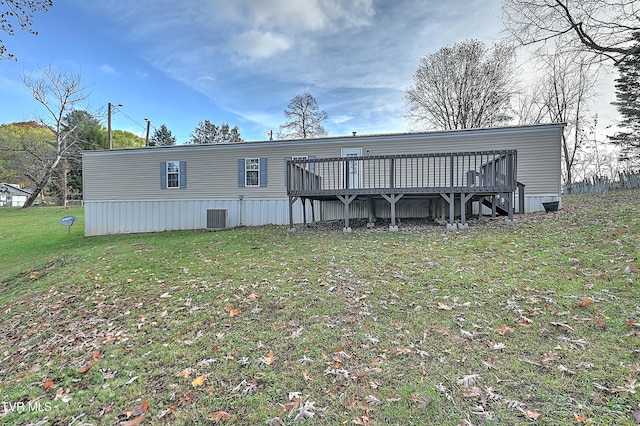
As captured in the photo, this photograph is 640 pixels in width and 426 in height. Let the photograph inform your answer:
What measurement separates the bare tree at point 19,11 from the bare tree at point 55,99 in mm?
28219

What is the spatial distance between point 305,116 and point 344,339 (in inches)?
1147

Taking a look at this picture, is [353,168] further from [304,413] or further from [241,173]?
[304,413]

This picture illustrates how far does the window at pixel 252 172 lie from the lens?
13.9 m

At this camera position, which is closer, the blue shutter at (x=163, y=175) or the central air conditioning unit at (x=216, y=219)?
the central air conditioning unit at (x=216, y=219)

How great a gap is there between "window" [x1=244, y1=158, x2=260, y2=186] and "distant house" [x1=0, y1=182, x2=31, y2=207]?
4840 centimetres

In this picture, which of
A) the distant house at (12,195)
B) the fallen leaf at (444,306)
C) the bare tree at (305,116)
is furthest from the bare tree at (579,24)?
the distant house at (12,195)

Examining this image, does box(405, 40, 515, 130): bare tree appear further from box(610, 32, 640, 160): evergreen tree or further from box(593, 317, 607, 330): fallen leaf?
box(593, 317, 607, 330): fallen leaf

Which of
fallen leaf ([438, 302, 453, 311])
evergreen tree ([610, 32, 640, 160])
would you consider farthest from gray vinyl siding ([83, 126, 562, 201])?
evergreen tree ([610, 32, 640, 160])

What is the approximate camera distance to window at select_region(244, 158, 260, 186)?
13906 millimetres

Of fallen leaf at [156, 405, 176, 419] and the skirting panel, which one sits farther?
the skirting panel

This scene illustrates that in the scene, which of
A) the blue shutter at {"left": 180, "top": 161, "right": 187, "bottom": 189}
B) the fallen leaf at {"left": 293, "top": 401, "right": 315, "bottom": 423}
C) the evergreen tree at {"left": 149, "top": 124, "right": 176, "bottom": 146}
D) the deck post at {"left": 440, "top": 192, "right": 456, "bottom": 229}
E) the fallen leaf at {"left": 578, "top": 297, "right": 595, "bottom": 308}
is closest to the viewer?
the fallen leaf at {"left": 293, "top": 401, "right": 315, "bottom": 423}

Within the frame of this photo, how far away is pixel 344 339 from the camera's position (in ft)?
11.2

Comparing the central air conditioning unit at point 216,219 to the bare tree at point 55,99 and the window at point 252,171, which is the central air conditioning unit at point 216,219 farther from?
the bare tree at point 55,99

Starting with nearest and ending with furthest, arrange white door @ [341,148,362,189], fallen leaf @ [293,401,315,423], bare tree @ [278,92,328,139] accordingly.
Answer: fallen leaf @ [293,401,315,423] < white door @ [341,148,362,189] < bare tree @ [278,92,328,139]
